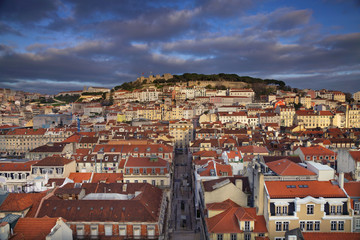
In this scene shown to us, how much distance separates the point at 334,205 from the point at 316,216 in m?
1.71

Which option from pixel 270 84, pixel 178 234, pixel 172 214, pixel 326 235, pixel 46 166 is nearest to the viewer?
pixel 326 235

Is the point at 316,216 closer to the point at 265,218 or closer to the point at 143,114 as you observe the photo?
the point at 265,218

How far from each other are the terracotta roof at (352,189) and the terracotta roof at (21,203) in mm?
26638

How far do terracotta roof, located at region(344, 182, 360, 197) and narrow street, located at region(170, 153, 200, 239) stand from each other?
15.6m

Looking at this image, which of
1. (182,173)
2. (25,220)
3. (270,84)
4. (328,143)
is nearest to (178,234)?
(25,220)

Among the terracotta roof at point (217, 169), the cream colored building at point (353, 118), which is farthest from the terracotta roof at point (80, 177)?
the cream colored building at point (353, 118)

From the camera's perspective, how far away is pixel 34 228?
2130 cm

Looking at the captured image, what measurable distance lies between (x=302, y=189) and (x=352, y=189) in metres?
4.47

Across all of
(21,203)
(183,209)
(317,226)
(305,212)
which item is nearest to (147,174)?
(183,209)

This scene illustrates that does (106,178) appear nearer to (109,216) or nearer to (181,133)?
(109,216)

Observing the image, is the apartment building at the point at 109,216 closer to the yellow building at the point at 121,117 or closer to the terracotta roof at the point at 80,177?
the terracotta roof at the point at 80,177

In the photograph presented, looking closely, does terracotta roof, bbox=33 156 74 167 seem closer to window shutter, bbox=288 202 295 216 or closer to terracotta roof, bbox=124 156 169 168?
terracotta roof, bbox=124 156 169 168

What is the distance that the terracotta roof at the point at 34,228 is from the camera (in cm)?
2077

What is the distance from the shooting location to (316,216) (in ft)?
73.6
